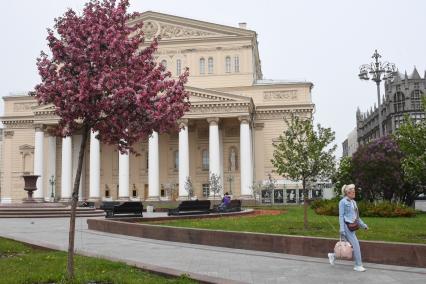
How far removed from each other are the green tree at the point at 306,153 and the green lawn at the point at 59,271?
35.6 ft

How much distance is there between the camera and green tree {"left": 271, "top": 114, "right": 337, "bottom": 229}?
69.7ft

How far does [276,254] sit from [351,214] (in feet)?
10.5

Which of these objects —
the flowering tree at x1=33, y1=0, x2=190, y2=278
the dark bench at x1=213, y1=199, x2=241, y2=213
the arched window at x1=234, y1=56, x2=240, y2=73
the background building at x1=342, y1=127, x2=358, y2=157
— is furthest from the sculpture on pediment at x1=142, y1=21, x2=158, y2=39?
the background building at x1=342, y1=127, x2=358, y2=157

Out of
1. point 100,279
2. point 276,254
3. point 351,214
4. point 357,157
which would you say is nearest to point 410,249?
point 351,214

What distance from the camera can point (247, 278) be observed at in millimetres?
10609

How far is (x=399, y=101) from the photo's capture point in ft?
346

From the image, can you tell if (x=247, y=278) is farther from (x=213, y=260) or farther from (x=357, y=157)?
(x=357, y=157)

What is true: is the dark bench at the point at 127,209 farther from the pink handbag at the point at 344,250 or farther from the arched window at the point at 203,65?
the arched window at the point at 203,65

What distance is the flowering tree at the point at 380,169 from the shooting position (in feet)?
130

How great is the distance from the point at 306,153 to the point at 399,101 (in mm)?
90576

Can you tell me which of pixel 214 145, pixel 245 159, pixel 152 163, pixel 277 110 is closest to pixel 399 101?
pixel 277 110

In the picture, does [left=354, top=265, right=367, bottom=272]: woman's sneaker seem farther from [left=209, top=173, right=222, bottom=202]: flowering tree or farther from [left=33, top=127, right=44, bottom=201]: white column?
[left=33, top=127, right=44, bottom=201]: white column

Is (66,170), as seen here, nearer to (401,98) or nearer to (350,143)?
(401,98)

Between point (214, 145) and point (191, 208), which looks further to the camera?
point (214, 145)
